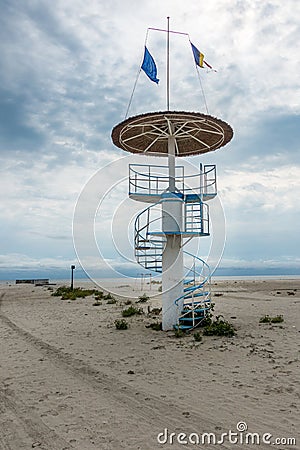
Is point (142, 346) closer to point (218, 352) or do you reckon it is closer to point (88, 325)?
point (218, 352)

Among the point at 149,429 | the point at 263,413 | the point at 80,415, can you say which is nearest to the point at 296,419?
the point at 263,413

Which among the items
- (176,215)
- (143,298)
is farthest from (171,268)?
(143,298)


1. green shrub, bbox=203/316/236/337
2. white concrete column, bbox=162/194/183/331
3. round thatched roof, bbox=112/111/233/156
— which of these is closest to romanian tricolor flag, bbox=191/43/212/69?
round thatched roof, bbox=112/111/233/156

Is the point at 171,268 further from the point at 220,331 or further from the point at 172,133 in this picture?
the point at 172,133

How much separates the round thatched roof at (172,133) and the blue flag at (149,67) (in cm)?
171

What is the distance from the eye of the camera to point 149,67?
1410cm

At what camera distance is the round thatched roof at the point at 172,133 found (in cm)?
1326

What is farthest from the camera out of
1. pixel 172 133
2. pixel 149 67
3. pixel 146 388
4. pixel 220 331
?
pixel 172 133

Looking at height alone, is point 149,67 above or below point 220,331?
above

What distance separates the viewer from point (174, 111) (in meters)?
12.9

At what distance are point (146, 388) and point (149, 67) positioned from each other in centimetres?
1092

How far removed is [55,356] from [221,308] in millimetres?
10961

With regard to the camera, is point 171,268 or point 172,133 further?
point 172,133

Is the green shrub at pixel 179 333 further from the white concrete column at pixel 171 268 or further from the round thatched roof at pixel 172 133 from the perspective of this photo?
the round thatched roof at pixel 172 133
